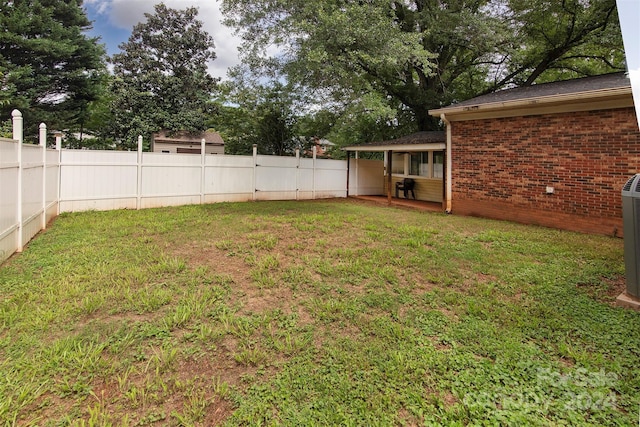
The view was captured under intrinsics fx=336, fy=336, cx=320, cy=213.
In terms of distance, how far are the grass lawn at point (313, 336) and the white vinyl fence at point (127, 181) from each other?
88 cm

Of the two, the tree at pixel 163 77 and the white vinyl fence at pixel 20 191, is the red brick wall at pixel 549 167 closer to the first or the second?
the white vinyl fence at pixel 20 191

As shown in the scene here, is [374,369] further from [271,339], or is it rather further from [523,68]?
[523,68]

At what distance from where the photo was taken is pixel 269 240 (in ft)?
18.0

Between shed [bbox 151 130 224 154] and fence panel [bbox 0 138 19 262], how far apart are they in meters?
14.6

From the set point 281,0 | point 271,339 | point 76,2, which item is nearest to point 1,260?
point 271,339

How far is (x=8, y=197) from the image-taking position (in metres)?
4.29

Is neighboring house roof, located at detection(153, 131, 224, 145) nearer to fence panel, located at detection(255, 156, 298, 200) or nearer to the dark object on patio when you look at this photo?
fence panel, located at detection(255, 156, 298, 200)

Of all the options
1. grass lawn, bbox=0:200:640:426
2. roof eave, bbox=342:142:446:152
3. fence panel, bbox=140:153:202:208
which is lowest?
grass lawn, bbox=0:200:640:426

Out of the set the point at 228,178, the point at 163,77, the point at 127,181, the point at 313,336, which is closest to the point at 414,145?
the point at 228,178

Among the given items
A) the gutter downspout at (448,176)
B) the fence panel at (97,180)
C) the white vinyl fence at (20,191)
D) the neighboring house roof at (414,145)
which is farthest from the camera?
the neighboring house roof at (414,145)

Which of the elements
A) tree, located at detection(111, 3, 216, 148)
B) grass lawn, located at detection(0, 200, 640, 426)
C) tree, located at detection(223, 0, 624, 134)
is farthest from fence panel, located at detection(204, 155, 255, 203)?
tree, located at detection(111, 3, 216, 148)

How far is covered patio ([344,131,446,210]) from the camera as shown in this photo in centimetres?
1140

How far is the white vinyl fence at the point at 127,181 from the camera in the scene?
4.65m

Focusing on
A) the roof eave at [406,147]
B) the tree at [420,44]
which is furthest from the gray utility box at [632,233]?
the roof eave at [406,147]
